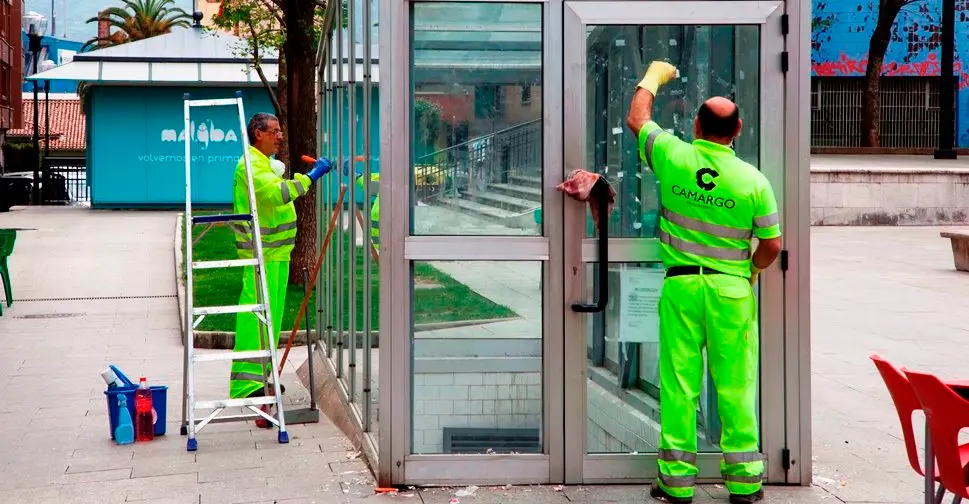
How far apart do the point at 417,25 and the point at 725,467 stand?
2391mm

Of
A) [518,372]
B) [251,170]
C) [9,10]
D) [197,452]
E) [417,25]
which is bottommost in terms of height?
[197,452]

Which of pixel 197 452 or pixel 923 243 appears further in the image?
pixel 923 243

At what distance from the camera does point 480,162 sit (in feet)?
19.1

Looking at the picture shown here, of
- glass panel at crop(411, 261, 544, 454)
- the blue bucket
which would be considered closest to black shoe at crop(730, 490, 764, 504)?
glass panel at crop(411, 261, 544, 454)

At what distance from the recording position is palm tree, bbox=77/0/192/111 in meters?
52.8

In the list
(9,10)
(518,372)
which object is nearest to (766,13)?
(518,372)

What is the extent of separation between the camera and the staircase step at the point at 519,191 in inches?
231

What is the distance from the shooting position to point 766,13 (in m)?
5.86

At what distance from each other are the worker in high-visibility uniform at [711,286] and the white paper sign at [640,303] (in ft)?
1.33

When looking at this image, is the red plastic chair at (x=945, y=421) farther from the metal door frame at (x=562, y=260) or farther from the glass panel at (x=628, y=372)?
the glass panel at (x=628, y=372)

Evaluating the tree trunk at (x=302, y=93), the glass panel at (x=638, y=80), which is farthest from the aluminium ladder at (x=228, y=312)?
the tree trunk at (x=302, y=93)

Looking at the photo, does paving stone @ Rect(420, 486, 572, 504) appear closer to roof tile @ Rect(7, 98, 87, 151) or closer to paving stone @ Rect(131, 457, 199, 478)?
paving stone @ Rect(131, 457, 199, 478)

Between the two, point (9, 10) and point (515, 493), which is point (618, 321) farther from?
point (9, 10)

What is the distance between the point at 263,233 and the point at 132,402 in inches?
51.0
